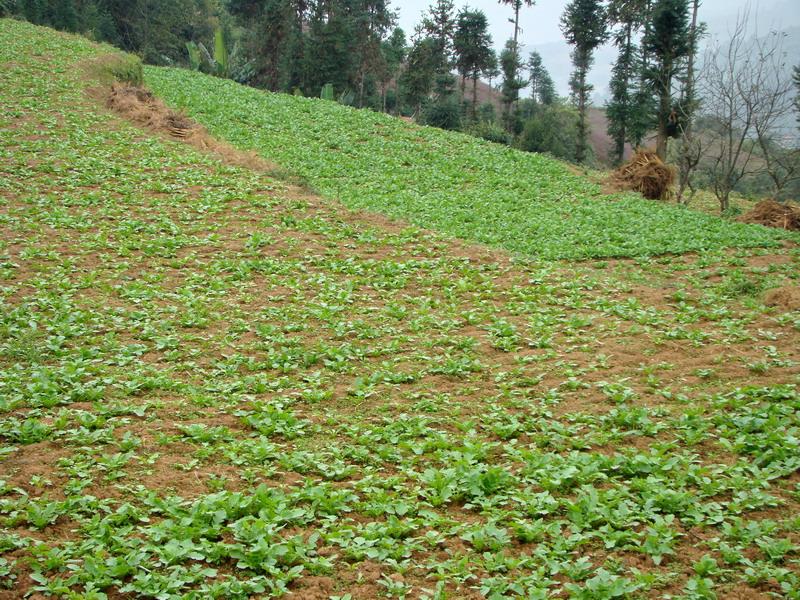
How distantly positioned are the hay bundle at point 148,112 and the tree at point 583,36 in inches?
907

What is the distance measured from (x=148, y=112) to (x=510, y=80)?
2765 cm

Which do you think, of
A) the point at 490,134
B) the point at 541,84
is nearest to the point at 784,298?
the point at 490,134

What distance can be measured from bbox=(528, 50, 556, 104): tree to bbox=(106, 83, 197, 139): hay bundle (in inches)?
1797

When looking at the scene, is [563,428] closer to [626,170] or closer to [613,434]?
[613,434]

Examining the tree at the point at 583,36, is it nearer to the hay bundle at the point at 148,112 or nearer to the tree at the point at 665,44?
the tree at the point at 665,44

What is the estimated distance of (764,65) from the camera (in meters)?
16.6

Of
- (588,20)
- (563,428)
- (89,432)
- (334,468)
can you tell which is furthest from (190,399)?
(588,20)

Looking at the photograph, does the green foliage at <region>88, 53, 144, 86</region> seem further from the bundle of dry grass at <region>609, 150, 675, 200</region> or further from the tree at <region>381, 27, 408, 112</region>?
the tree at <region>381, 27, 408, 112</region>

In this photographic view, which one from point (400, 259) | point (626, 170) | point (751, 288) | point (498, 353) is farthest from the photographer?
point (626, 170)

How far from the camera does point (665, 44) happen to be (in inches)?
1016

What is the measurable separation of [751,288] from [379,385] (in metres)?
6.21

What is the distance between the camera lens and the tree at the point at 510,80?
39719 millimetres

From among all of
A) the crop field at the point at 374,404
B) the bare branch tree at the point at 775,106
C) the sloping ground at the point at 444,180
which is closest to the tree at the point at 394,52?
the sloping ground at the point at 444,180

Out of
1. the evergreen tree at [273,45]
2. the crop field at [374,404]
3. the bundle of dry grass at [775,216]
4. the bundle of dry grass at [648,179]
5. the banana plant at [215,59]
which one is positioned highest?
the evergreen tree at [273,45]
